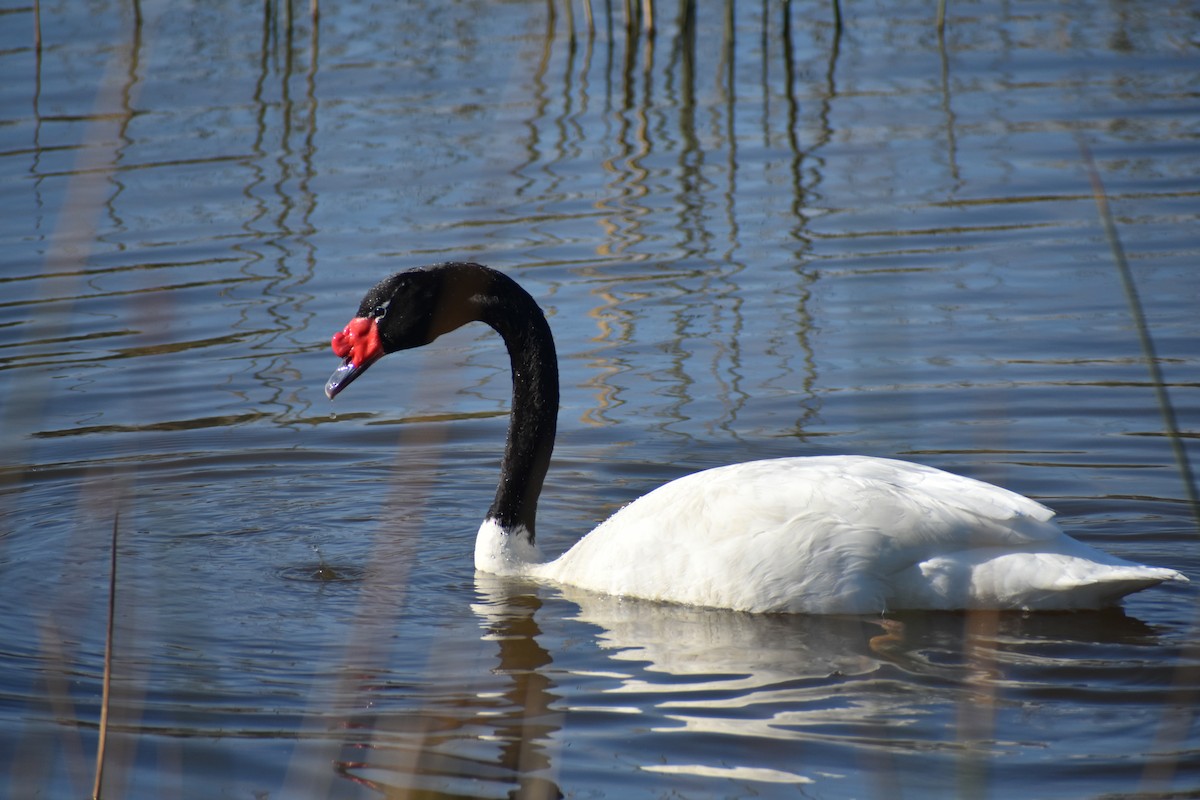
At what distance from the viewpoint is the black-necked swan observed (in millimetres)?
6598

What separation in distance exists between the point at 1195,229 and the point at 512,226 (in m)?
4.69

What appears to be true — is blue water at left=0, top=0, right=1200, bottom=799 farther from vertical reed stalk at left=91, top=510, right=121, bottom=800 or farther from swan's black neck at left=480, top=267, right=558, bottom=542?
vertical reed stalk at left=91, top=510, right=121, bottom=800

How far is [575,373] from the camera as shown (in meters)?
10.1

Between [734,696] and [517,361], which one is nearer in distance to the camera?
[734,696]

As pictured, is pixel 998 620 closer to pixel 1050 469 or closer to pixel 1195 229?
pixel 1050 469

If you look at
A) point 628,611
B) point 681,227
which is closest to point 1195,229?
point 681,227

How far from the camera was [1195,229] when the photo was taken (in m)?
11.8

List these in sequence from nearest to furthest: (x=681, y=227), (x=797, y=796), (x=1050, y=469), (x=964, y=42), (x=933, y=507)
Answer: (x=797, y=796) → (x=933, y=507) → (x=1050, y=469) → (x=681, y=227) → (x=964, y=42)

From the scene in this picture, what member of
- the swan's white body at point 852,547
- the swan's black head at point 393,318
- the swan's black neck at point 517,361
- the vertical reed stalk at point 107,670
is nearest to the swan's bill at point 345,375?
the swan's black head at point 393,318

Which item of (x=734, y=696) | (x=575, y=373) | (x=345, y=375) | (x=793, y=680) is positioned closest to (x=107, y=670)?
(x=734, y=696)

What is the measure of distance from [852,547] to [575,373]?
12.1 feet

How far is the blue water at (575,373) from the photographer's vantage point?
5.84 meters

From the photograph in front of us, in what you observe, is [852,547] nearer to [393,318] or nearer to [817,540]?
[817,540]

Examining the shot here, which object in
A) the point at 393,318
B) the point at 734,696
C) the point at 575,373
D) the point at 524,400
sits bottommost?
the point at 734,696
